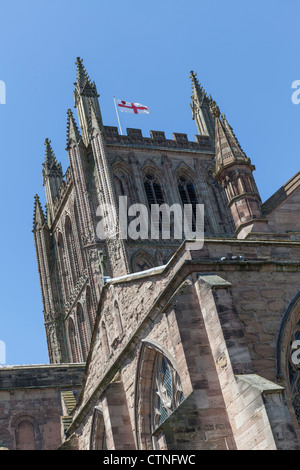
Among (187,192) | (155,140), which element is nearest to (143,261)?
(187,192)

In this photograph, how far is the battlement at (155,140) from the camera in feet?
167

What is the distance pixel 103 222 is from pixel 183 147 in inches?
464

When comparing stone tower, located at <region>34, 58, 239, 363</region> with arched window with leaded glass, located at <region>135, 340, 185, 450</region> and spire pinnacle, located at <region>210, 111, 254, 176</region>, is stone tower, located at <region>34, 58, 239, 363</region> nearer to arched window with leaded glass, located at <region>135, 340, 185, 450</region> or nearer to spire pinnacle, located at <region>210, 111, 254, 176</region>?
spire pinnacle, located at <region>210, 111, 254, 176</region>

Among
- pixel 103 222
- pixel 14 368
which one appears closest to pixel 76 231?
pixel 103 222

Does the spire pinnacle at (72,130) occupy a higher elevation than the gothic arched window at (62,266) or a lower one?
higher

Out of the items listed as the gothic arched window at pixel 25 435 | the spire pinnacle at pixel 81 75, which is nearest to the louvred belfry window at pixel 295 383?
the gothic arched window at pixel 25 435

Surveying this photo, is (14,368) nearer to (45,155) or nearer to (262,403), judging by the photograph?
(262,403)

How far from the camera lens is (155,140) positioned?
52.4 m

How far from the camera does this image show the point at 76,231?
49.3 m

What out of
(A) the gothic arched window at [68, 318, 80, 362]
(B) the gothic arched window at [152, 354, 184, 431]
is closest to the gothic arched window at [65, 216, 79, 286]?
(A) the gothic arched window at [68, 318, 80, 362]

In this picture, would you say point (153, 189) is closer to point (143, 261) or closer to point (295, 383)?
point (143, 261)

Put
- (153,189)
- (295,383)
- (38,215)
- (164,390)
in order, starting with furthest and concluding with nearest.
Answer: (38,215) < (153,189) < (164,390) < (295,383)

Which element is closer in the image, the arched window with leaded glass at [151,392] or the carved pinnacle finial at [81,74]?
the arched window with leaded glass at [151,392]

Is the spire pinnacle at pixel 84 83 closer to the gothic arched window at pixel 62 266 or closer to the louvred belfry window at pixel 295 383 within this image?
the gothic arched window at pixel 62 266
